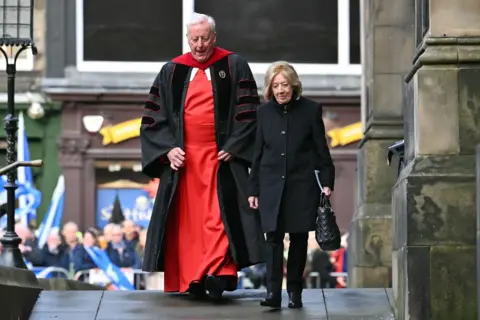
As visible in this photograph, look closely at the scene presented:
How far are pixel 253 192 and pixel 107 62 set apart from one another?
17463 mm

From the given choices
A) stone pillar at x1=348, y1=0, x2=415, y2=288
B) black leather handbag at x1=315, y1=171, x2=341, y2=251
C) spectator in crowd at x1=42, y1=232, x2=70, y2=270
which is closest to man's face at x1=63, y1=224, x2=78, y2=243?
spectator in crowd at x1=42, y1=232, x2=70, y2=270

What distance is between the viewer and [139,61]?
28875 millimetres

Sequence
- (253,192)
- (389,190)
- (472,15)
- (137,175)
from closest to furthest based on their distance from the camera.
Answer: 1. (472,15)
2. (253,192)
3. (389,190)
4. (137,175)

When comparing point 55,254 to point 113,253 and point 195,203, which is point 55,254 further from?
point 195,203

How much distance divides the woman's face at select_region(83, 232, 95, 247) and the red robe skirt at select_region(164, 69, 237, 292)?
14.7 m

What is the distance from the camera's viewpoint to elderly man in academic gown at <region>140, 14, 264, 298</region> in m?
12.1

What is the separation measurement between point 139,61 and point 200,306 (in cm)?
1748

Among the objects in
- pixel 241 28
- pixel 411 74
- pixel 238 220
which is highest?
pixel 241 28

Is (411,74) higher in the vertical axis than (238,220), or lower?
higher

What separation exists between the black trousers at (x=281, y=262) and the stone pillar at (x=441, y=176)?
749 millimetres

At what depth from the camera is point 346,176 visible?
92.7 ft

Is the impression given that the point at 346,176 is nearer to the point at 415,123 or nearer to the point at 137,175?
the point at 137,175

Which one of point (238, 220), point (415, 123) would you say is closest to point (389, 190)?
point (238, 220)

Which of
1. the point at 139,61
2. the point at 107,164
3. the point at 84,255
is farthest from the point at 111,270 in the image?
the point at 139,61
